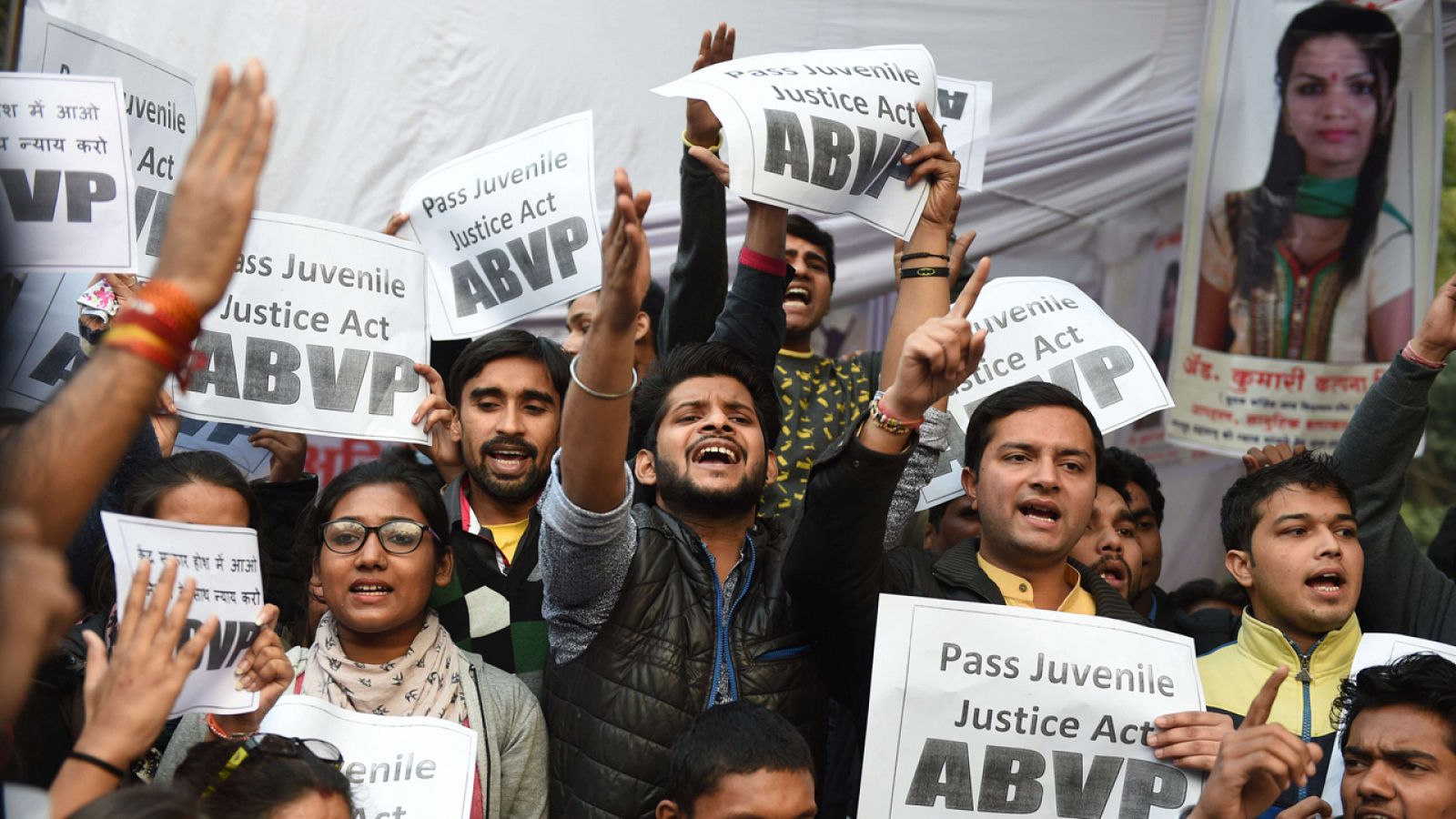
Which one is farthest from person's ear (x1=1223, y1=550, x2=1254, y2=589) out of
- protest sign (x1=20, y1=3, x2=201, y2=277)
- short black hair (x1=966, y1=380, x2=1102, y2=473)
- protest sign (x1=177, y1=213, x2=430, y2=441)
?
protest sign (x1=20, y1=3, x2=201, y2=277)

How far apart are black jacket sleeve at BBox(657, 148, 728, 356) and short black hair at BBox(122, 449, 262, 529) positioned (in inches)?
51.4

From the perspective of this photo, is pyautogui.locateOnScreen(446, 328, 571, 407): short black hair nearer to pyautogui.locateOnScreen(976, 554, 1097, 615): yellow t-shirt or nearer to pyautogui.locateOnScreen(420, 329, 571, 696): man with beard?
pyautogui.locateOnScreen(420, 329, 571, 696): man with beard

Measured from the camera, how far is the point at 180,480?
3775 millimetres

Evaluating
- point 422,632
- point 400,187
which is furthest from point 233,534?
point 400,187

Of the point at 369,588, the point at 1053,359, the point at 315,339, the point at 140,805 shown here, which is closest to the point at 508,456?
the point at 315,339

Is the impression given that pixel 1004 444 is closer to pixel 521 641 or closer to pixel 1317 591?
pixel 1317 591

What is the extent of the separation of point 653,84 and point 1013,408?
2.85 metres

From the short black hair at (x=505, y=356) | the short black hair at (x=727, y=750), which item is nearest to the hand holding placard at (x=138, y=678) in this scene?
the short black hair at (x=727, y=750)

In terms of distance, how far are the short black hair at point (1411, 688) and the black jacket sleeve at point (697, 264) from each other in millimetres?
1993

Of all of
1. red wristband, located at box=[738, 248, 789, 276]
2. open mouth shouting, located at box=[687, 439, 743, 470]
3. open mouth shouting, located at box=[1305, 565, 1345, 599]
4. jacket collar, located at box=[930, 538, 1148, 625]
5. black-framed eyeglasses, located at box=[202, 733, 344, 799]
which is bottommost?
black-framed eyeglasses, located at box=[202, 733, 344, 799]

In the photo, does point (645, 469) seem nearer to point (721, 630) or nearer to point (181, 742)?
point (721, 630)

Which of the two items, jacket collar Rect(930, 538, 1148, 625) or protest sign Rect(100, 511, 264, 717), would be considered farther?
jacket collar Rect(930, 538, 1148, 625)

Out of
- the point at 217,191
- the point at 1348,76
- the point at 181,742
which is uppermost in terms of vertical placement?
the point at 1348,76

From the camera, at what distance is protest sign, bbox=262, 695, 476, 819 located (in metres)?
3.13
